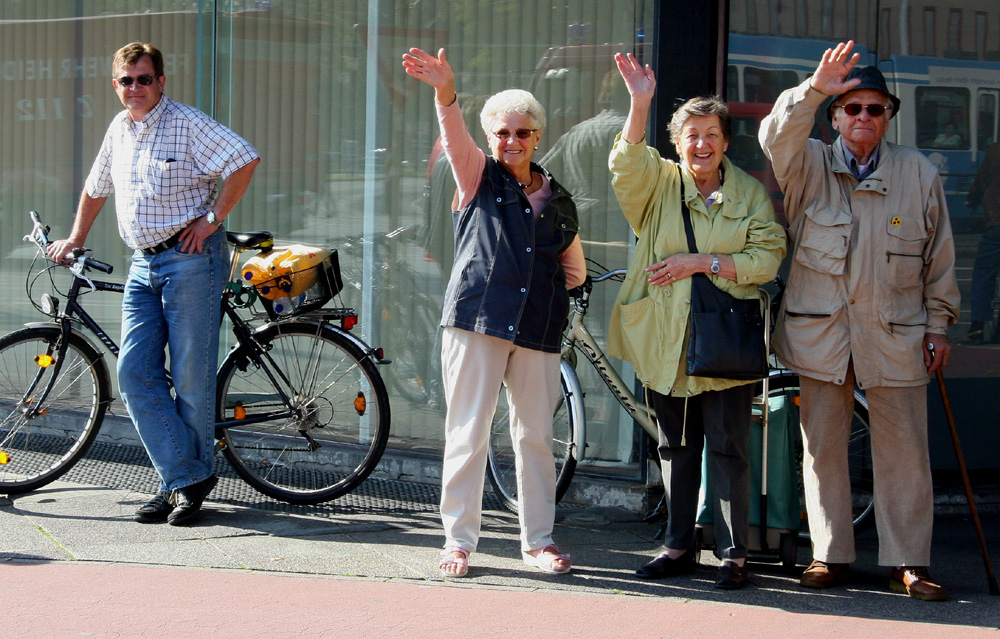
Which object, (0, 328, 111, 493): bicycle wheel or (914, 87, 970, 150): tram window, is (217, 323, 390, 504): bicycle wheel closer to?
(0, 328, 111, 493): bicycle wheel

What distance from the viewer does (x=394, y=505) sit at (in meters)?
5.55

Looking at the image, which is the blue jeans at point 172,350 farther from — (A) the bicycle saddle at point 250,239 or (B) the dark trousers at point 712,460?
(B) the dark trousers at point 712,460

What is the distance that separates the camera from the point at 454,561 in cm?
438

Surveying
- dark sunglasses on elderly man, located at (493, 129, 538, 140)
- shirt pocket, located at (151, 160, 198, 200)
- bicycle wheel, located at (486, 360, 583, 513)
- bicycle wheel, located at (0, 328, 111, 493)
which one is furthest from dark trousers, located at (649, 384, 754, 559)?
bicycle wheel, located at (0, 328, 111, 493)

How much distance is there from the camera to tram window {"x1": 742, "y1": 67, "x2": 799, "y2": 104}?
552 centimetres

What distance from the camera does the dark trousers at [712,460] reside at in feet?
14.2

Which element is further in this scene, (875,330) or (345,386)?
(345,386)

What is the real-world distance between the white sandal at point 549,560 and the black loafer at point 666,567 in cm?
30

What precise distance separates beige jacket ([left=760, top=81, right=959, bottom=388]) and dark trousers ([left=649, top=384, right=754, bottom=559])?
0.37 meters

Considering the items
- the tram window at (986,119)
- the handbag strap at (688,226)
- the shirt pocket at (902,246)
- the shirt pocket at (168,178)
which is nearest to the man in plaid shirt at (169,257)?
the shirt pocket at (168,178)

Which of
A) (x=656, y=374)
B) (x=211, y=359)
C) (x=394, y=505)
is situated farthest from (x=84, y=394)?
(x=656, y=374)

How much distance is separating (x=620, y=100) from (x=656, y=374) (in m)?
1.88

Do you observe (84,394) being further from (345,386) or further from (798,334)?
(798,334)

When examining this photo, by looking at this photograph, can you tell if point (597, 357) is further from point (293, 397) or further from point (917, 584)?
point (917, 584)
